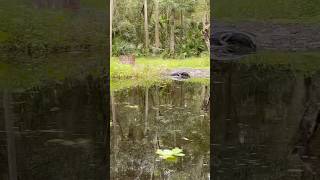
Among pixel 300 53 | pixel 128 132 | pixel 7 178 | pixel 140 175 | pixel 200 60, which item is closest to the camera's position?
pixel 7 178

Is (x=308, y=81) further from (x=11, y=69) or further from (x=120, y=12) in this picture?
(x=120, y=12)

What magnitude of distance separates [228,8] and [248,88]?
0.72 metres

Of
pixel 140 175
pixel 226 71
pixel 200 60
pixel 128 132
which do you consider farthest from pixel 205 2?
pixel 226 71

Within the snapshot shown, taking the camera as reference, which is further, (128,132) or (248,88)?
(128,132)

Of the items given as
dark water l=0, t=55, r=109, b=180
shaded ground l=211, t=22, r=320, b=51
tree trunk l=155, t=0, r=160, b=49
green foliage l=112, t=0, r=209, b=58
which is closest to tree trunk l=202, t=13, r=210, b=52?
green foliage l=112, t=0, r=209, b=58

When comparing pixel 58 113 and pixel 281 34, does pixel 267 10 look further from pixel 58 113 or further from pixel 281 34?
pixel 58 113

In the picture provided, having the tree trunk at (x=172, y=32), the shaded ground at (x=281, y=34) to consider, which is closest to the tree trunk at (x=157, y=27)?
the tree trunk at (x=172, y=32)

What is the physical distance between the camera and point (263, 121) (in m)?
4.61

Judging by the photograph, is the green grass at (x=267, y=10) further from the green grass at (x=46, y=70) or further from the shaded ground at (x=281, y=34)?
the green grass at (x=46, y=70)

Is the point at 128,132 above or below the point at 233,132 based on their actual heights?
below

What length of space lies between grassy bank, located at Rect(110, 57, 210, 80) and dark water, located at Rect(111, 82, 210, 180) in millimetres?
4055

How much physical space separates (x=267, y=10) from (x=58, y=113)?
2086 mm

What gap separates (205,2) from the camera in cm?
2138

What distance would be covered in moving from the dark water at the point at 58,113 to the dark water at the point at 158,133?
5.68 ft
